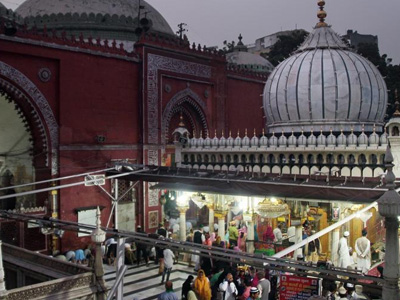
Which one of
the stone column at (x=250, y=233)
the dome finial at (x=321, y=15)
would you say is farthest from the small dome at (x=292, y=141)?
the dome finial at (x=321, y=15)

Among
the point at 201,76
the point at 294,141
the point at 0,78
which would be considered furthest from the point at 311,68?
the point at 0,78

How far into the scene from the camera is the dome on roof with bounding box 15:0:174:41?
18.5 meters

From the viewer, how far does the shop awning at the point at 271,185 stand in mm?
8891

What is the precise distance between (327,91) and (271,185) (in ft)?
16.2

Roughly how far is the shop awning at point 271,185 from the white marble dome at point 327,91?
3845mm

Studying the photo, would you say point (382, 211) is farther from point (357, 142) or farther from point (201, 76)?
point (201, 76)

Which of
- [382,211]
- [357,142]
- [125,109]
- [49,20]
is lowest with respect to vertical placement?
[382,211]

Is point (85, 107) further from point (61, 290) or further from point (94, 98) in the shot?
point (61, 290)

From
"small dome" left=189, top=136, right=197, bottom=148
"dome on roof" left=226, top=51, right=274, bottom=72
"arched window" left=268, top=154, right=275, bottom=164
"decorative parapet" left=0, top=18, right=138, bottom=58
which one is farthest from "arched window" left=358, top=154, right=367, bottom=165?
"dome on roof" left=226, top=51, right=274, bottom=72

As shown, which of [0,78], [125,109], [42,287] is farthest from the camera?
[125,109]

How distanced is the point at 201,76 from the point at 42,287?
45.1 feet

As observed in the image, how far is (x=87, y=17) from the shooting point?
61.0ft

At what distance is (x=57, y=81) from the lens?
13695mm

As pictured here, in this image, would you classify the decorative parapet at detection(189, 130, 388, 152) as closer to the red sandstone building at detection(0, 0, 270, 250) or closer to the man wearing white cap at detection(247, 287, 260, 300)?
the red sandstone building at detection(0, 0, 270, 250)
